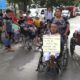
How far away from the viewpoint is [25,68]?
11.1 meters

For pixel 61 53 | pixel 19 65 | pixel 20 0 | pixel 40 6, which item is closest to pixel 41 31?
pixel 19 65

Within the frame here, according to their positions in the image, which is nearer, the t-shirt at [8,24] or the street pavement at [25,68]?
the street pavement at [25,68]

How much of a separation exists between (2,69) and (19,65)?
78 cm

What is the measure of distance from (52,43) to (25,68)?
64.7 inches

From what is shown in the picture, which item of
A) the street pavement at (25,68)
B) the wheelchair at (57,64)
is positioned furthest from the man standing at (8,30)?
the wheelchair at (57,64)

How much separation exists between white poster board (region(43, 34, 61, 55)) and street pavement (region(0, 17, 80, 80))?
26.2 inches

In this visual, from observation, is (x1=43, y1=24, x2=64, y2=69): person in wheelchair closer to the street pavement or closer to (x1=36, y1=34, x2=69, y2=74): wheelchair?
(x1=36, y1=34, x2=69, y2=74): wheelchair

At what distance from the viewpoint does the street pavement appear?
9.70 m

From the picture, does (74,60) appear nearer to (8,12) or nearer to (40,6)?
(8,12)

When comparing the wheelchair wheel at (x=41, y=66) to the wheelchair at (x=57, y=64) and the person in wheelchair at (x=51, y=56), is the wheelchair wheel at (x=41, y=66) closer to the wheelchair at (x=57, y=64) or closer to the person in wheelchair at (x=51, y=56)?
the wheelchair at (x=57, y=64)

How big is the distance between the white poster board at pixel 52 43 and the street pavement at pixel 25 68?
0.66m

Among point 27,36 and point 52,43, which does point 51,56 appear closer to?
point 52,43

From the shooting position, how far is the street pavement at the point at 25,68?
9703 mm

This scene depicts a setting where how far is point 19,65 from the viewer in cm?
1168
